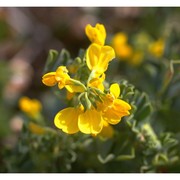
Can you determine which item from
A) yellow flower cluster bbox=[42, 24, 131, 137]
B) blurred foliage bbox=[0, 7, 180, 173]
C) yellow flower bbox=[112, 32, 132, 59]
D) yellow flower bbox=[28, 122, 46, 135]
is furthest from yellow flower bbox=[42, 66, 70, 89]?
yellow flower bbox=[112, 32, 132, 59]

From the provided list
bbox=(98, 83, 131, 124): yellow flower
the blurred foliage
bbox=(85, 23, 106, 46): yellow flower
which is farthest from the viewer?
the blurred foliage

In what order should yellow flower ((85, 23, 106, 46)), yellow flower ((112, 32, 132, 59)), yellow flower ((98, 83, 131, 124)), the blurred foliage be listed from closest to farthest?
yellow flower ((98, 83, 131, 124)), yellow flower ((85, 23, 106, 46)), the blurred foliage, yellow flower ((112, 32, 132, 59))

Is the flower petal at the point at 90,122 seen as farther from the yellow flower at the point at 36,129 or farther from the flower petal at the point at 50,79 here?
the yellow flower at the point at 36,129

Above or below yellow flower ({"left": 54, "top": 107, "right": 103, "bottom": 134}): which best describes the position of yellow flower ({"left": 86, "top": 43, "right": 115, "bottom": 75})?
above

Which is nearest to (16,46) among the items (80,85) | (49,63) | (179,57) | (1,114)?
(1,114)

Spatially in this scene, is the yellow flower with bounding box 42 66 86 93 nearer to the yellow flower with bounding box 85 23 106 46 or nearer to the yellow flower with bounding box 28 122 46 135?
the yellow flower with bounding box 85 23 106 46

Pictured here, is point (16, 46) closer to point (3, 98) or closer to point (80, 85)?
point (3, 98)

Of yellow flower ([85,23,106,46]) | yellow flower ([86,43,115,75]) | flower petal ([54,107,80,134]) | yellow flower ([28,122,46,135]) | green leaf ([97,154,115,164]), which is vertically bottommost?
green leaf ([97,154,115,164])

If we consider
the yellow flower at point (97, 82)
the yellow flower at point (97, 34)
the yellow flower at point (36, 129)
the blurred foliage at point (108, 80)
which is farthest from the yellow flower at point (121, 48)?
the yellow flower at point (97, 82)

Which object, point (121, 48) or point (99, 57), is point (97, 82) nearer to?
point (99, 57)

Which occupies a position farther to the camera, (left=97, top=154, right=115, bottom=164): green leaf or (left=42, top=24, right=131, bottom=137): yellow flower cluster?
(left=97, top=154, right=115, bottom=164): green leaf
